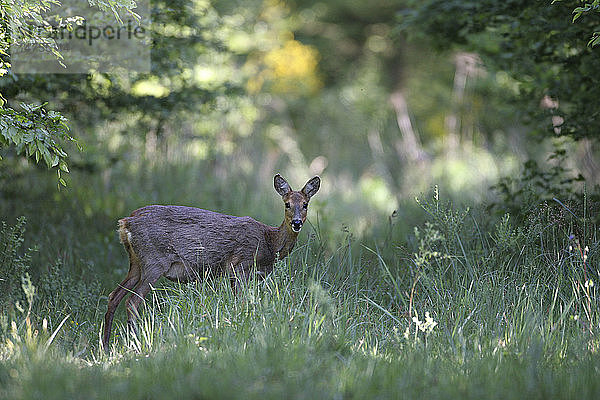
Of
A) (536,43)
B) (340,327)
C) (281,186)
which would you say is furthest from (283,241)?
(536,43)

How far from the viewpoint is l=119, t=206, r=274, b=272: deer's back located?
614cm

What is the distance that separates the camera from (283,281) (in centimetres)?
583

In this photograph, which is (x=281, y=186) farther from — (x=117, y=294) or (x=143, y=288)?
(x=117, y=294)

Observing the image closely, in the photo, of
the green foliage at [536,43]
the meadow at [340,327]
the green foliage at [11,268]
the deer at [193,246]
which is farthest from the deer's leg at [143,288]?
the green foliage at [536,43]

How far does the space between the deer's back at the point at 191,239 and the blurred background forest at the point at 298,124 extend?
0.97 m

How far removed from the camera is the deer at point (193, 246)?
612 centimetres

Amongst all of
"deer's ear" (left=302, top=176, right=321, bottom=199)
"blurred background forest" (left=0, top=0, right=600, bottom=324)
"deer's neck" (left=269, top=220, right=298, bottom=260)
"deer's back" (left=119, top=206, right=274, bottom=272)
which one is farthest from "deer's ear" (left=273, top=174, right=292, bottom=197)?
"blurred background forest" (left=0, top=0, right=600, bottom=324)

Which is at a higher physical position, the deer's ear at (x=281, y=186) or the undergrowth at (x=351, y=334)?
the deer's ear at (x=281, y=186)

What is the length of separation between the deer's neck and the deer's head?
63mm

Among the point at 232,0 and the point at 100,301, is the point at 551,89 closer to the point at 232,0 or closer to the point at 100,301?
the point at 100,301

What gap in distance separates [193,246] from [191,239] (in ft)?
0.21

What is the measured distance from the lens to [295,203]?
20.7 feet

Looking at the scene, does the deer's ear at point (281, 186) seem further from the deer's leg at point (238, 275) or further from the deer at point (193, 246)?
the deer's leg at point (238, 275)

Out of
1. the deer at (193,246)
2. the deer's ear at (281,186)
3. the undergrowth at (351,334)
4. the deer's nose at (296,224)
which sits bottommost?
the undergrowth at (351,334)
